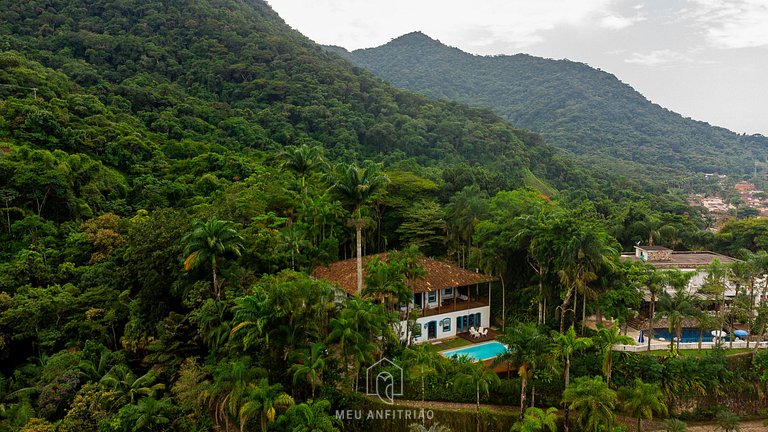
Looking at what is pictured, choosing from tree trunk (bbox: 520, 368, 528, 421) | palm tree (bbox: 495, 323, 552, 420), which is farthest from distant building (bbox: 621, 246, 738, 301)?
tree trunk (bbox: 520, 368, 528, 421)

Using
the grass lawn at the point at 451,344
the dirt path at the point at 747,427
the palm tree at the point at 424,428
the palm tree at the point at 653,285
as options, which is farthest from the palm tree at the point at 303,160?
the dirt path at the point at 747,427

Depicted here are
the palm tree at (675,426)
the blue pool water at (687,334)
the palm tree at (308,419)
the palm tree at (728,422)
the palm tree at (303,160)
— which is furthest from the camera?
the palm tree at (303,160)

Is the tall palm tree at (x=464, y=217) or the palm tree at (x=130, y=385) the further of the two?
the tall palm tree at (x=464, y=217)

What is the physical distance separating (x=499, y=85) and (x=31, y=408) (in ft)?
604

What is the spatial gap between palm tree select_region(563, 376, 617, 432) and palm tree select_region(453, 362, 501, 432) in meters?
3.08

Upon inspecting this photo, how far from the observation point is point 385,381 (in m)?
22.2

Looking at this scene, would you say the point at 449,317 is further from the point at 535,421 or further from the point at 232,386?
the point at 232,386

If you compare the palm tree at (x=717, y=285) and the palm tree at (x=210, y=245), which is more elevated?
the palm tree at (x=210, y=245)

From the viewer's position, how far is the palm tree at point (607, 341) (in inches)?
835

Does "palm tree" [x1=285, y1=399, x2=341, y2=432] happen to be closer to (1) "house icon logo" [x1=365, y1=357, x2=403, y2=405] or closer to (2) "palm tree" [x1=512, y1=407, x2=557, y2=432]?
(1) "house icon logo" [x1=365, y1=357, x2=403, y2=405]

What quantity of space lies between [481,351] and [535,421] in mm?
6908

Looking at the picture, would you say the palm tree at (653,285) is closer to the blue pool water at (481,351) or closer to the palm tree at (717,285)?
the palm tree at (717,285)

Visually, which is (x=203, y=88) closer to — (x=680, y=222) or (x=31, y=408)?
(x=31, y=408)

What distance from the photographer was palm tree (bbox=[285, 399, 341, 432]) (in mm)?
17984
